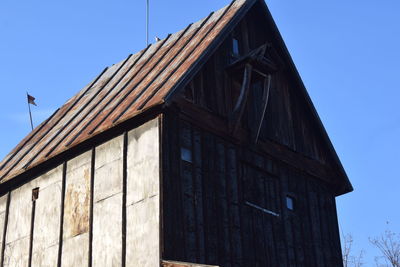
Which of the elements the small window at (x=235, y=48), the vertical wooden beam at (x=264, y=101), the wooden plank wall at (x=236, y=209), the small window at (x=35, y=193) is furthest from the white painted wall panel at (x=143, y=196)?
the small window at (x=235, y=48)

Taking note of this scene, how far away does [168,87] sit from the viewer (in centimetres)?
1966

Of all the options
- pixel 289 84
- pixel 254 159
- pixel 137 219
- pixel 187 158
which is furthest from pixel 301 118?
pixel 137 219

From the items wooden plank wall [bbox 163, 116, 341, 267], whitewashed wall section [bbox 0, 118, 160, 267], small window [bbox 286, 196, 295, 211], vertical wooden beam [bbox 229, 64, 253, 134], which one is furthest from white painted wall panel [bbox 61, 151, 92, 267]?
small window [bbox 286, 196, 295, 211]

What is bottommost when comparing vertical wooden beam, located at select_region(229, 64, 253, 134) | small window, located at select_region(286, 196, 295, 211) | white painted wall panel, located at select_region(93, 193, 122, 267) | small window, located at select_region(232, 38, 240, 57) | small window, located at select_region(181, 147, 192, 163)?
white painted wall panel, located at select_region(93, 193, 122, 267)

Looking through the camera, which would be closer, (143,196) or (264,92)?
(143,196)

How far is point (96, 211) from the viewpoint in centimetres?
1998

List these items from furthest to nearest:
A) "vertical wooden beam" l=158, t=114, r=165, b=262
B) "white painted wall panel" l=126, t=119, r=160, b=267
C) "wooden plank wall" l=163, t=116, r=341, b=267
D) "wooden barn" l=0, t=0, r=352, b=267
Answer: "wooden barn" l=0, t=0, r=352, b=267, "wooden plank wall" l=163, t=116, r=341, b=267, "white painted wall panel" l=126, t=119, r=160, b=267, "vertical wooden beam" l=158, t=114, r=165, b=262

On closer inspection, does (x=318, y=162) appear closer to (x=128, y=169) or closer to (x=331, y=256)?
(x=331, y=256)

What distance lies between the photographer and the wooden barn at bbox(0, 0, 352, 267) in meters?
19.0

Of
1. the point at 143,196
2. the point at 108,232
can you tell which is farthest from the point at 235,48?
the point at 108,232

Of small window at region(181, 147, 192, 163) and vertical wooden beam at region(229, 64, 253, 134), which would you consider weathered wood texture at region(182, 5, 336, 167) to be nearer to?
vertical wooden beam at region(229, 64, 253, 134)

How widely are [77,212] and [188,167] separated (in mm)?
3285

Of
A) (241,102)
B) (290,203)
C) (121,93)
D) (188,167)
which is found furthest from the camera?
(290,203)

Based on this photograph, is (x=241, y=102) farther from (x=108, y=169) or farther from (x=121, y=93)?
(x=108, y=169)
